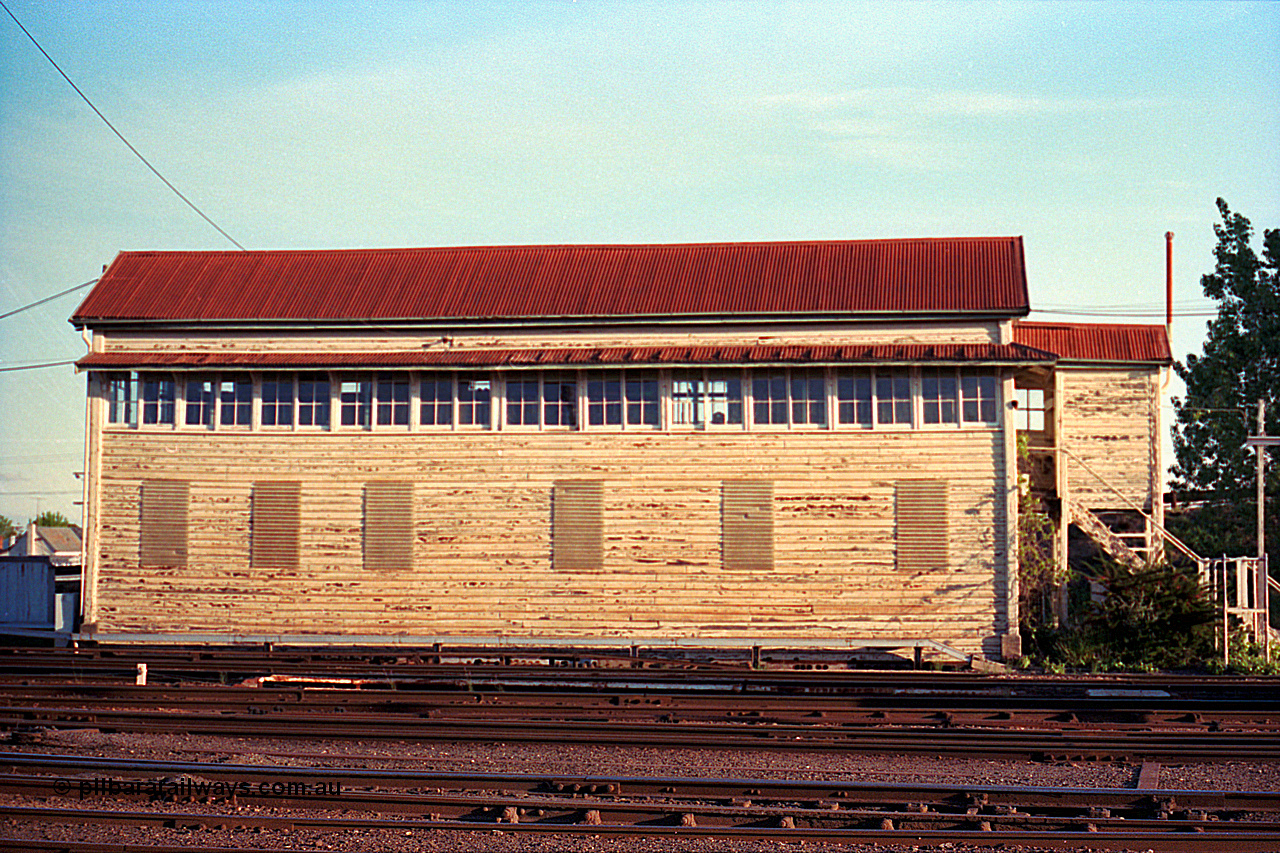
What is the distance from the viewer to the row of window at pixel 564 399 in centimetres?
2344

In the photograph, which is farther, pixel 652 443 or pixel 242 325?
pixel 242 325

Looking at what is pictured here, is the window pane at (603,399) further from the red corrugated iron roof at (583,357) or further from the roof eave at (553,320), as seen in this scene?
the roof eave at (553,320)

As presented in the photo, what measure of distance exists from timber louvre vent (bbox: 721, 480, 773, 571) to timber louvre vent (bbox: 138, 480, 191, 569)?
37.5 ft

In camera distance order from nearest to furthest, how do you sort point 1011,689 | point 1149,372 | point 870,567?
1. point 1011,689
2. point 870,567
3. point 1149,372

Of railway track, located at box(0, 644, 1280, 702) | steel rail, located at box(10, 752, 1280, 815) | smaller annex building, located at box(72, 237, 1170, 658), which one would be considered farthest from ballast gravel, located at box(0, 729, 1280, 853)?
smaller annex building, located at box(72, 237, 1170, 658)

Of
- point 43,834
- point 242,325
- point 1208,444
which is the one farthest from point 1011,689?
point 1208,444

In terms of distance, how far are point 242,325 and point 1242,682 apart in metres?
20.4

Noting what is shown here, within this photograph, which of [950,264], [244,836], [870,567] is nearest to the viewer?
[244,836]

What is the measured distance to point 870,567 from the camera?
23.1 m

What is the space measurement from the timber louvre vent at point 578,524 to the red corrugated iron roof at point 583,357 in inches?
100

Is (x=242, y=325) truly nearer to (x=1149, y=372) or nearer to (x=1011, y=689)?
(x=1011, y=689)

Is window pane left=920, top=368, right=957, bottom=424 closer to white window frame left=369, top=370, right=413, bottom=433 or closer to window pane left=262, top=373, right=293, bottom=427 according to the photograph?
white window frame left=369, top=370, right=413, bottom=433

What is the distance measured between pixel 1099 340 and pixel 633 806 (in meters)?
23.5

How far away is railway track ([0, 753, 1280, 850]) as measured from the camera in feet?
32.9
